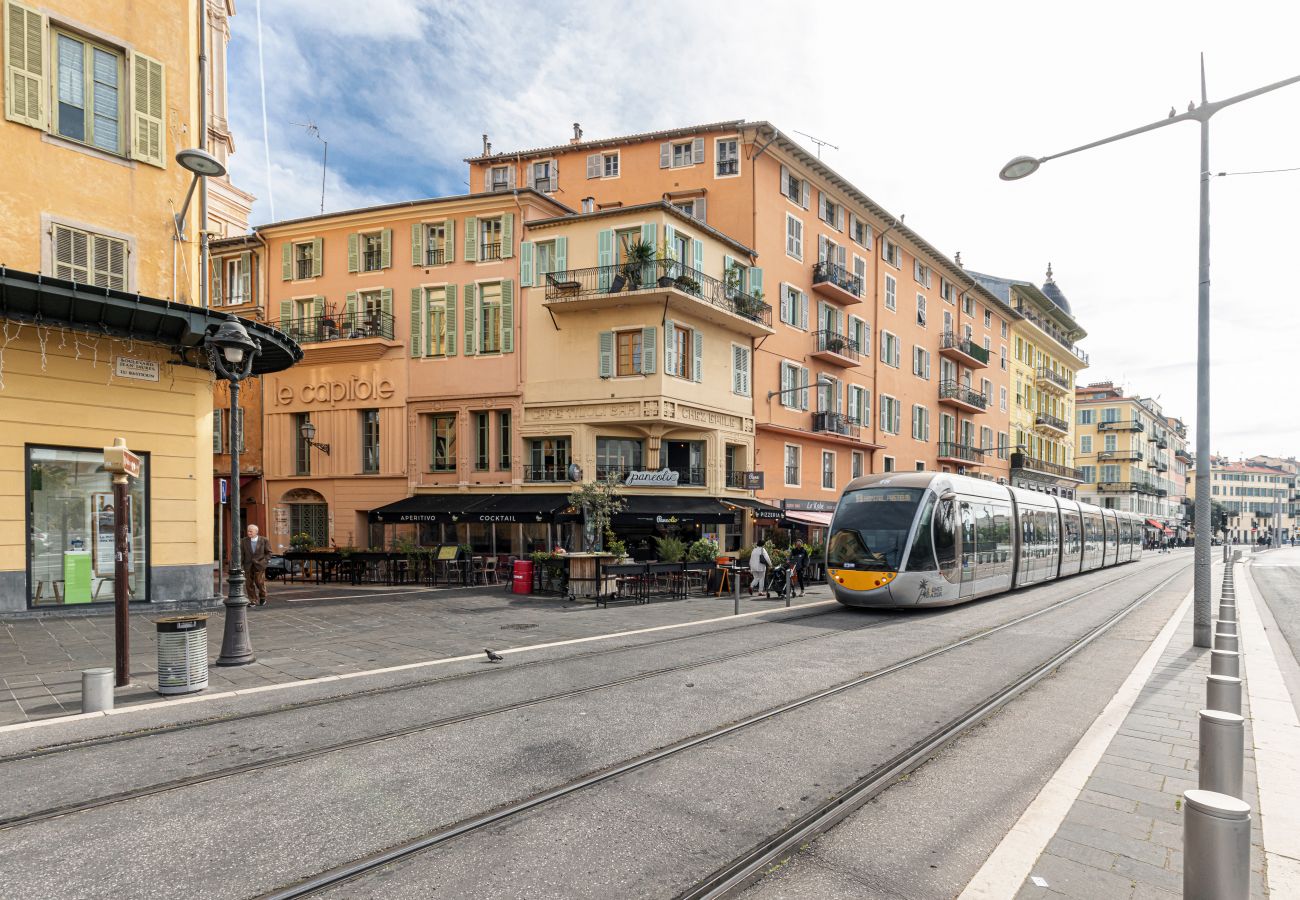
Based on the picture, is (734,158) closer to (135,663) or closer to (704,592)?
(704,592)

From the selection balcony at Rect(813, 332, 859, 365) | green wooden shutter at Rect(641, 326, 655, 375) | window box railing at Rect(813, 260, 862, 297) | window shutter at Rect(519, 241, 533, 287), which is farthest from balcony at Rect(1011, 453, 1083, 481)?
window shutter at Rect(519, 241, 533, 287)

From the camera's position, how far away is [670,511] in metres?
22.5

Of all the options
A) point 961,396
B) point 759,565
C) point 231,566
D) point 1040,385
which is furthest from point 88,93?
point 1040,385

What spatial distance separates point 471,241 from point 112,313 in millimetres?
14119

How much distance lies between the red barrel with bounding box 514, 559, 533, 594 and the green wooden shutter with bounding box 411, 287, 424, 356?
35.3ft

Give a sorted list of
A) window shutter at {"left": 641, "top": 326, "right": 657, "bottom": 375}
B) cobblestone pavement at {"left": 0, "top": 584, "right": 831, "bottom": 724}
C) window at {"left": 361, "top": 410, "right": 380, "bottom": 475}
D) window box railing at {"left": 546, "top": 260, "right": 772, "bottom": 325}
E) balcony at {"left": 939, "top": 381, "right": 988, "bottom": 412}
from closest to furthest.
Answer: cobblestone pavement at {"left": 0, "top": 584, "right": 831, "bottom": 724}
window box railing at {"left": 546, "top": 260, "right": 772, "bottom": 325}
window shutter at {"left": 641, "top": 326, "right": 657, "bottom": 375}
window at {"left": 361, "top": 410, "right": 380, "bottom": 475}
balcony at {"left": 939, "top": 381, "right": 988, "bottom": 412}

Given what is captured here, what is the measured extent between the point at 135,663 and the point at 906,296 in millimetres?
36218

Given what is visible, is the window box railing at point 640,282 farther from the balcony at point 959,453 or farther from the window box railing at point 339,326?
the balcony at point 959,453

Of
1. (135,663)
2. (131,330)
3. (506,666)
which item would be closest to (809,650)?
(506,666)

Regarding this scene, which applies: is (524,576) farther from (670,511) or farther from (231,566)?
(231,566)

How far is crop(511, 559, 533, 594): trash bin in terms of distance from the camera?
18.8 m

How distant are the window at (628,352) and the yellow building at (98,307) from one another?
36.4 feet

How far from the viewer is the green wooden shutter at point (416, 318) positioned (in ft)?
84.9

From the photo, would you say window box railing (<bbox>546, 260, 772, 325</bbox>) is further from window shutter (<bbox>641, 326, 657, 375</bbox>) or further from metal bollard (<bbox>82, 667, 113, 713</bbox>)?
metal bollard (<bbox>82, 667, 113, 713</bbox>)
